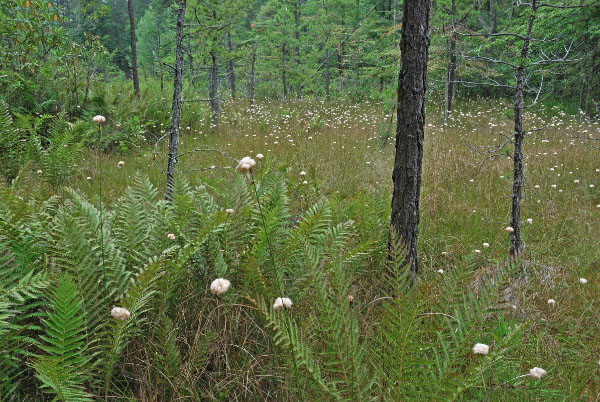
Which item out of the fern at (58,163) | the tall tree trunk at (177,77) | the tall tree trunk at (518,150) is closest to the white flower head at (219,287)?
the tall tree trunk at (177,77)

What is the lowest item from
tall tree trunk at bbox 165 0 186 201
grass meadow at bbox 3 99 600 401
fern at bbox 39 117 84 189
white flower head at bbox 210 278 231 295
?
grass meadow at bbox 3 99 600 401

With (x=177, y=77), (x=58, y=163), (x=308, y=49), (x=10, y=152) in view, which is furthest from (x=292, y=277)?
(x=308, y=49)

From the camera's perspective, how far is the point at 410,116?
226 cm

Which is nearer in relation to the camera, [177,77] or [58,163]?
[177,77]

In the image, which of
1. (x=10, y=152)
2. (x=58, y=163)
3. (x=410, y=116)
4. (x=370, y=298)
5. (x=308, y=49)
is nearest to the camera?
(x=410, y=116)

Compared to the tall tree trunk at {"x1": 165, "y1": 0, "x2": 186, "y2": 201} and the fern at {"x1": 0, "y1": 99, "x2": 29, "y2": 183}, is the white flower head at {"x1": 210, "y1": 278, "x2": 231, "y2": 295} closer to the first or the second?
the tall tree trunk at {"x1": 165, "y1": 0, "x2": 186, "y2": 201}

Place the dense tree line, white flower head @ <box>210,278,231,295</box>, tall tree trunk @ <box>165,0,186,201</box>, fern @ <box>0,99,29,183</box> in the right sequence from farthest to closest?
1. fern @ <box>0,99,29,183</box>
2. the dense tree line
3. tall tree trunk @ <box>165,0,186,201</box>
4. white flower head @ <box>210,278,231,295</box>

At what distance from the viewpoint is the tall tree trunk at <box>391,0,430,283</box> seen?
214 cm

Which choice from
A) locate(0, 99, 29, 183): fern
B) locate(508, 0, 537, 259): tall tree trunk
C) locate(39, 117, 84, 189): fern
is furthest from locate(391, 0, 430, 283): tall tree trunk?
locate(0, 99, 29, 183): fern

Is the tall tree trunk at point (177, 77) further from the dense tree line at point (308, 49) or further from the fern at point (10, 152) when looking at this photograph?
the fern at point (10, 152)

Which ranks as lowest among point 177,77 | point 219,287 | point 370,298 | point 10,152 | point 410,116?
point 370,298

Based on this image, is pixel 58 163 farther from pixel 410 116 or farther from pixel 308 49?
pixel 308 49

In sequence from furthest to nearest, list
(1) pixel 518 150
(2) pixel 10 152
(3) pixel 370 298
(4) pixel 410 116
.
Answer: (2) pixel 10 152 → (1) pixel 518 150 → (3) pixel 370 298 → (4) pixel 410 116

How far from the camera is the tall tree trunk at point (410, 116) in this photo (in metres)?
2.14
